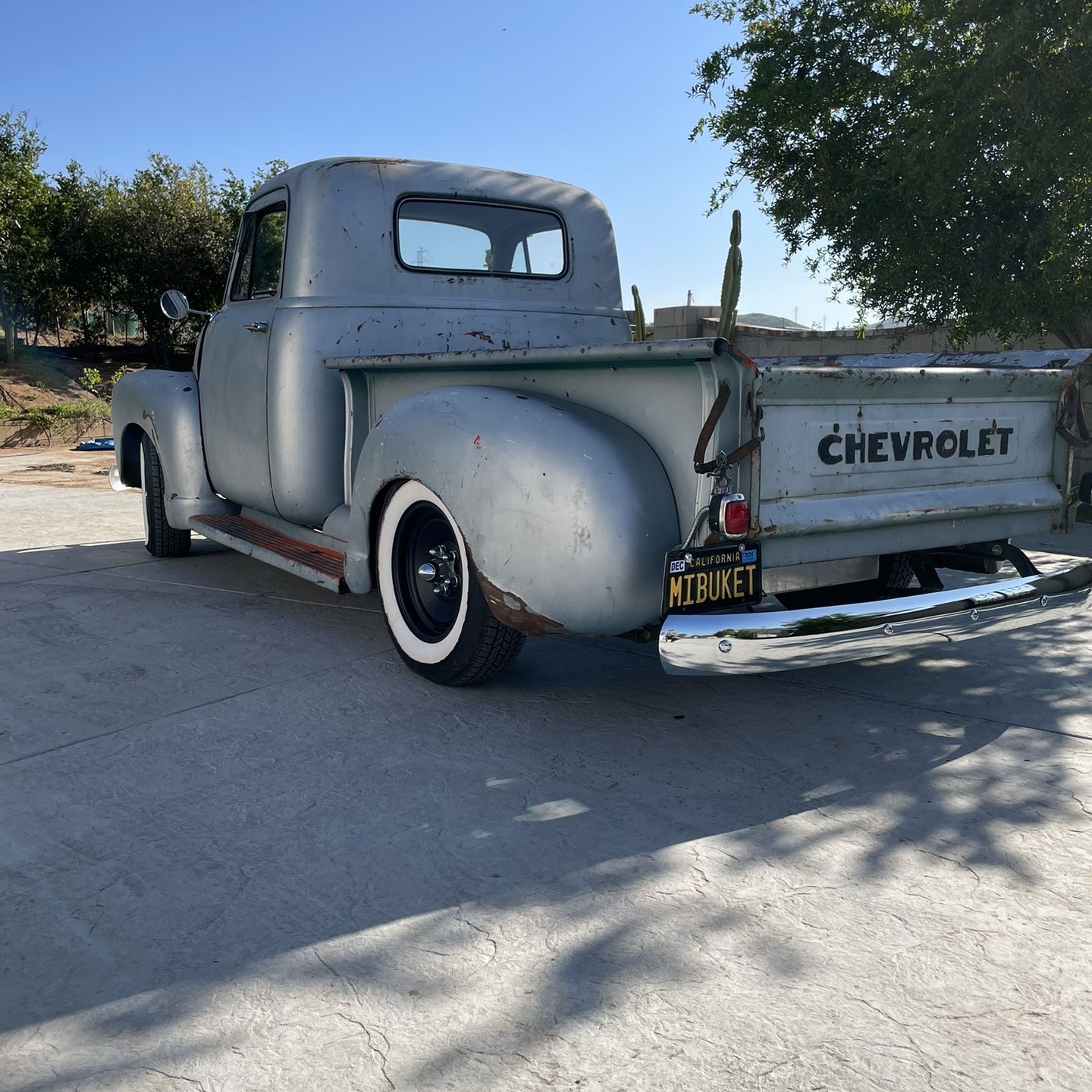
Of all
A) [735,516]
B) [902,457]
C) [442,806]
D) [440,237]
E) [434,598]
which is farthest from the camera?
[440,237]

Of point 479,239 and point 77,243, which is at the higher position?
point 77,243

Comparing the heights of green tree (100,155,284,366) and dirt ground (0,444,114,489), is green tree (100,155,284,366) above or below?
above

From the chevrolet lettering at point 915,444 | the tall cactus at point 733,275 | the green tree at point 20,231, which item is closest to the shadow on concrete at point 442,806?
the chevrolet lettering at point 915,444

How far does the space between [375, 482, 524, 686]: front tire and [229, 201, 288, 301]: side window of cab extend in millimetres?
1720

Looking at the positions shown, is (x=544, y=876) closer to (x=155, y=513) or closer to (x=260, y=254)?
(x=260, y=254)

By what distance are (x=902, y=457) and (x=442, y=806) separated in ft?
6.07

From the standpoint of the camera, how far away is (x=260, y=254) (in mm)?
5406

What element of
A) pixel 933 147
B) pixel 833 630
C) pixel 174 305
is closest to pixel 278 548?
pixel 174 305

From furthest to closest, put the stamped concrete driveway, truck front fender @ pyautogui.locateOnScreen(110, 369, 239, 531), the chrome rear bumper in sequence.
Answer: truck front fender @ pyautogui.locateOnScreen(110, 369, 239, 531)
the chrome rear bumper
the stamped concrete driveway

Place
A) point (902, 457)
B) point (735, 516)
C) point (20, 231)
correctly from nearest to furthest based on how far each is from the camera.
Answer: point (735, 516)
point (902, 457)
point (20, 231)

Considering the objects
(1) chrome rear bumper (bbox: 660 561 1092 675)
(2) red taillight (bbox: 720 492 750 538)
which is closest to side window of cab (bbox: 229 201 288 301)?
(2) red taillight (bbox: 720 492 750 538)

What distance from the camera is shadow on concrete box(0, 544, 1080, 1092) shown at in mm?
2189

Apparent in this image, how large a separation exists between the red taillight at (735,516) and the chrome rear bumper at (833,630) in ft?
0.78

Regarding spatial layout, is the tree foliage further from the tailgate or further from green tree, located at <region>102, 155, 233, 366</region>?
the tailgate
